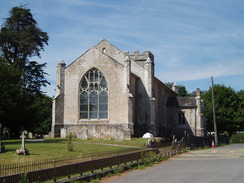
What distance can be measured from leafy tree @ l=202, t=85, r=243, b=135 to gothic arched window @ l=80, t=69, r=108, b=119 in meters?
31.7

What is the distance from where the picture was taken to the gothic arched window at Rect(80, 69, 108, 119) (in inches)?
1577

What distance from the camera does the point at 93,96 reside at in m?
40.5

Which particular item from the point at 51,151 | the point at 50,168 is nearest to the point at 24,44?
the point at 51,151

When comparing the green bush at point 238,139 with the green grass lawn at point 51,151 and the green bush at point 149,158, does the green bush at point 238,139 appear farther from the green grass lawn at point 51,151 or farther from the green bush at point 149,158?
the green bush at point 149,158

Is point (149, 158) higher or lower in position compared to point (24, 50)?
lower

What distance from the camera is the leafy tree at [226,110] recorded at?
63.5 metres

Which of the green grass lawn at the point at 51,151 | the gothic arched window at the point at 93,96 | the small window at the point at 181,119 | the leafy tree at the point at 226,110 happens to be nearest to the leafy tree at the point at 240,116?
the leafy tree at the point at 226,110

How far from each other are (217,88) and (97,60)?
113 feet

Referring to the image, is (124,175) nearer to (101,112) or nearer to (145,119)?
(101,112)

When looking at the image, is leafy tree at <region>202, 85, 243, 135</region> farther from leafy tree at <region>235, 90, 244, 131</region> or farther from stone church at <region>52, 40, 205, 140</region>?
stone church at <region>52, 40, 205, 140</region>

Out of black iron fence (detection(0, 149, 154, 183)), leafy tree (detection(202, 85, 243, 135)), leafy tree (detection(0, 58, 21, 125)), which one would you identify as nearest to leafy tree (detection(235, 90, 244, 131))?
leafy tree (detection(202, 85, 243, 135))

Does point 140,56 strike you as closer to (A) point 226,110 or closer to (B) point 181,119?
(B) point 181,119

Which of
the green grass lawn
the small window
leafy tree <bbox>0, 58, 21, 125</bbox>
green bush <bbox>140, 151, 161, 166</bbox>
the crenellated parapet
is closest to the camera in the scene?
the green grass lawn

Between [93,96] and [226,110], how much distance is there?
1318 inches
